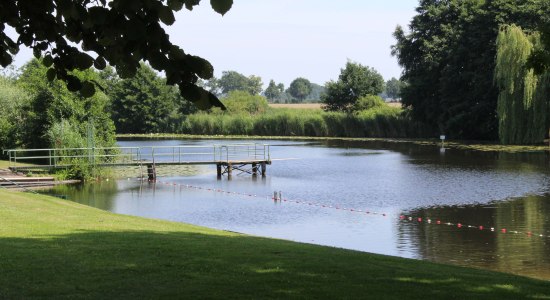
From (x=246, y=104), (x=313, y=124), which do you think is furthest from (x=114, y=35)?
(x=246, y=104)

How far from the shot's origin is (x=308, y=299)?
27.8 ft

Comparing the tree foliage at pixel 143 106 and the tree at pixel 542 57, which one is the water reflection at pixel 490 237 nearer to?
the tree at pixel 542 57

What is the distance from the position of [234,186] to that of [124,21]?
32.5 meters

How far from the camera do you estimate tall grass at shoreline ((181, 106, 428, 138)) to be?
8594 cm

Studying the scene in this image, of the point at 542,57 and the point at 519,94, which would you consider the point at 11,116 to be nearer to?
the point at 519,94

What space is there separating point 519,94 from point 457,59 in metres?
14.6

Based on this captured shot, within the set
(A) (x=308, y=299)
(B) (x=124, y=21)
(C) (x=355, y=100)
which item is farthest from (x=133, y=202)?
(C) (x=355, y=100)

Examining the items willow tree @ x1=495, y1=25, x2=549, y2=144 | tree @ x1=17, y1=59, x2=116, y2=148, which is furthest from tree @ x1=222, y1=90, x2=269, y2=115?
tree @ x1=17, y1=59, x2=116, y2=148

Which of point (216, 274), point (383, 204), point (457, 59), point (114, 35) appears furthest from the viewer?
point (457, 59)

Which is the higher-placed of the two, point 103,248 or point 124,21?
point 124,21

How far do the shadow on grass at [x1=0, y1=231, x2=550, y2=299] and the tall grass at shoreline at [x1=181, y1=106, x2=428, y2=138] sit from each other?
2863 inches

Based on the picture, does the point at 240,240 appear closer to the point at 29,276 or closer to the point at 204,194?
the point at 29,276

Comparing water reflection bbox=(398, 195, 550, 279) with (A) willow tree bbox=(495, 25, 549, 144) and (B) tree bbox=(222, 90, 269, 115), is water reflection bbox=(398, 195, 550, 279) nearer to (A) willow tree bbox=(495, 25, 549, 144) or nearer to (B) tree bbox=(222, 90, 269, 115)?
(A) willow tree bbox=(495, 25, 549, 144)

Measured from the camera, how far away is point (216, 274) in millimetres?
10016
